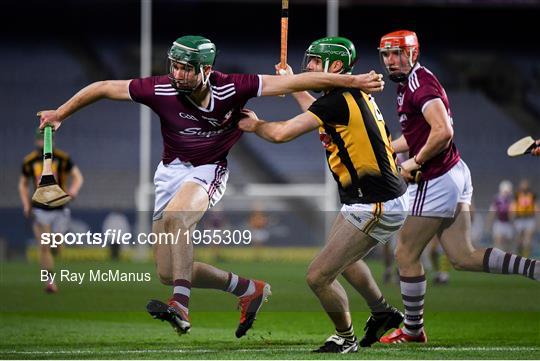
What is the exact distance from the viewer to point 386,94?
24.1m

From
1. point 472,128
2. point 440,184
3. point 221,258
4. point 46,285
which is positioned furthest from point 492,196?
point 440,184

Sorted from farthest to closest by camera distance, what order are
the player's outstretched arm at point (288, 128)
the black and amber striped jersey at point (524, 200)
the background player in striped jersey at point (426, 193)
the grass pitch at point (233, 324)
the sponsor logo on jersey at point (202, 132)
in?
the black and amber striped jersey at point (524, 200), the background player in striped jersey at point (426, 193), the sponsor logo on jersey at point (202, 132), the grass pitch at point (233, 324), the player's outstretched arm at point (288, 128)

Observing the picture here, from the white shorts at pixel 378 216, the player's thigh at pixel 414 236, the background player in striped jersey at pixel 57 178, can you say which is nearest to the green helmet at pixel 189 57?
the white shorts at pixel 378 216

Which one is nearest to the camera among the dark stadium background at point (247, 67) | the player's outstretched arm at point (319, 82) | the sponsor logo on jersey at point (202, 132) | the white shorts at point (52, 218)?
the player's outstretched arm at point (319, 82)

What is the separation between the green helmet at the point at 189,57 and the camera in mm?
7090

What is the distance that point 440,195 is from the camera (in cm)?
804

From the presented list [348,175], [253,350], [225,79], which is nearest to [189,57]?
[225,79]

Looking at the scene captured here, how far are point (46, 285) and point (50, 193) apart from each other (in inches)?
206

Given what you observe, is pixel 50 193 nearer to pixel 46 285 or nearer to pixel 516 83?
pixel 46 285

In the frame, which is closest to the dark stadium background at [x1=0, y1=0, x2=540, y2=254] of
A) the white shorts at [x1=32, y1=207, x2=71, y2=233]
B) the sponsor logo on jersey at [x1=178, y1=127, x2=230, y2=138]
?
the white shorts at [x1=32, y1=207, x2=71, y2=233]

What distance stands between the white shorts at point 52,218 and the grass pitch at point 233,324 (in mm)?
879

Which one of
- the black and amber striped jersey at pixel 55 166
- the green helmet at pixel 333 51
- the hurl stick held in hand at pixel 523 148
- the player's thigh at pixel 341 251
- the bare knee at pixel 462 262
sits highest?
the green helmet at pixel 333 51

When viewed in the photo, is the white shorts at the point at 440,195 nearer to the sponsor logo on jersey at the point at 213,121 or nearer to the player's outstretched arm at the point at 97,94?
the sponsor logo on jersey at the point at 213,121

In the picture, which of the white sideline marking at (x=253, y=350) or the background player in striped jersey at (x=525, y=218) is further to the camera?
the background player in striped jersey at (x=525, y=218)
